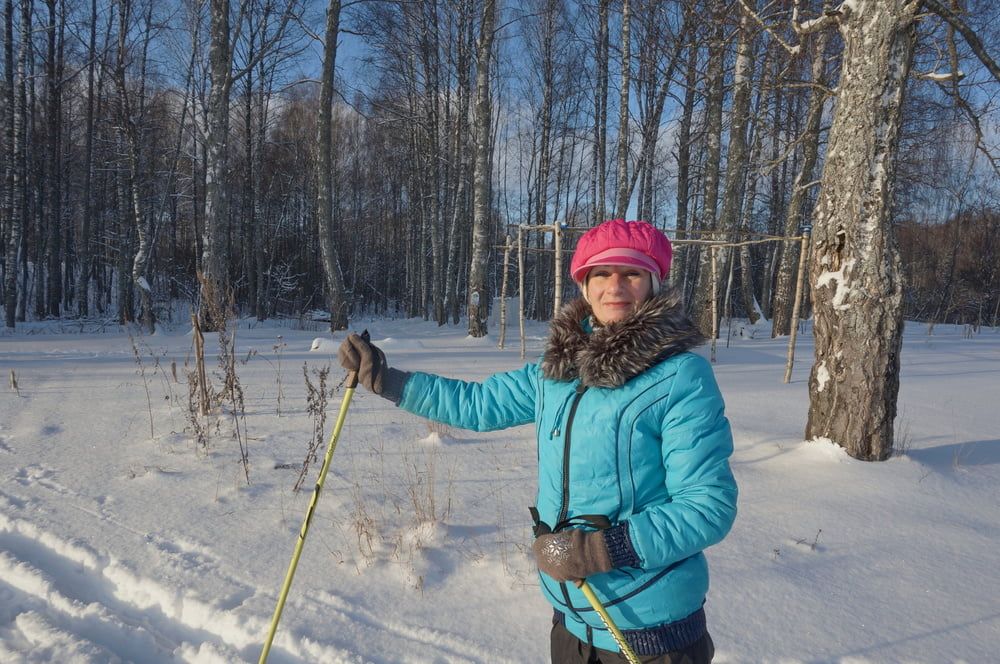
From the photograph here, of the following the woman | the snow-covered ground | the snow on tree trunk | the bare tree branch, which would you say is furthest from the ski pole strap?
the bare tree branch

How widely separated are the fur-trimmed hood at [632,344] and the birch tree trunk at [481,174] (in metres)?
9.97

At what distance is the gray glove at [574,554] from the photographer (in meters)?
1.29

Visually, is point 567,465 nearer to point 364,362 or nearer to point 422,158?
point 364,362

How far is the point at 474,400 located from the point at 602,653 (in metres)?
0.82

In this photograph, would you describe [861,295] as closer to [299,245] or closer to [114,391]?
[114,391]

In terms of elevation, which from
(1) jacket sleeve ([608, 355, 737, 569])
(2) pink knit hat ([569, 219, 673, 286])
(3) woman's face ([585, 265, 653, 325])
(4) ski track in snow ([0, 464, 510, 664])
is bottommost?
(4) ski track in snow ([0, 464, 510, 664])

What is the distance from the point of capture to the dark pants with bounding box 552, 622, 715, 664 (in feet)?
4.61

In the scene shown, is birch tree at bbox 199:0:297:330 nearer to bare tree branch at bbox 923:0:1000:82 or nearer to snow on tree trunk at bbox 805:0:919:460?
snow on tree trunk at bbox 805:0:919:460

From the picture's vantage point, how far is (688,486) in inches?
51.1

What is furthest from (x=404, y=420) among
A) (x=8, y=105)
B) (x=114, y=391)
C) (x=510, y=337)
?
(x=8, y=105)

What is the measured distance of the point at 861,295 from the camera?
4.11 meters

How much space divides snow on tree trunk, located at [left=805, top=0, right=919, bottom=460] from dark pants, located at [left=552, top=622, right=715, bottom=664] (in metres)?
3.38

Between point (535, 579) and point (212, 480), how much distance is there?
2.38 metres

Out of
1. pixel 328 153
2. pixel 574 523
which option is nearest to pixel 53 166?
pixel 328 153
